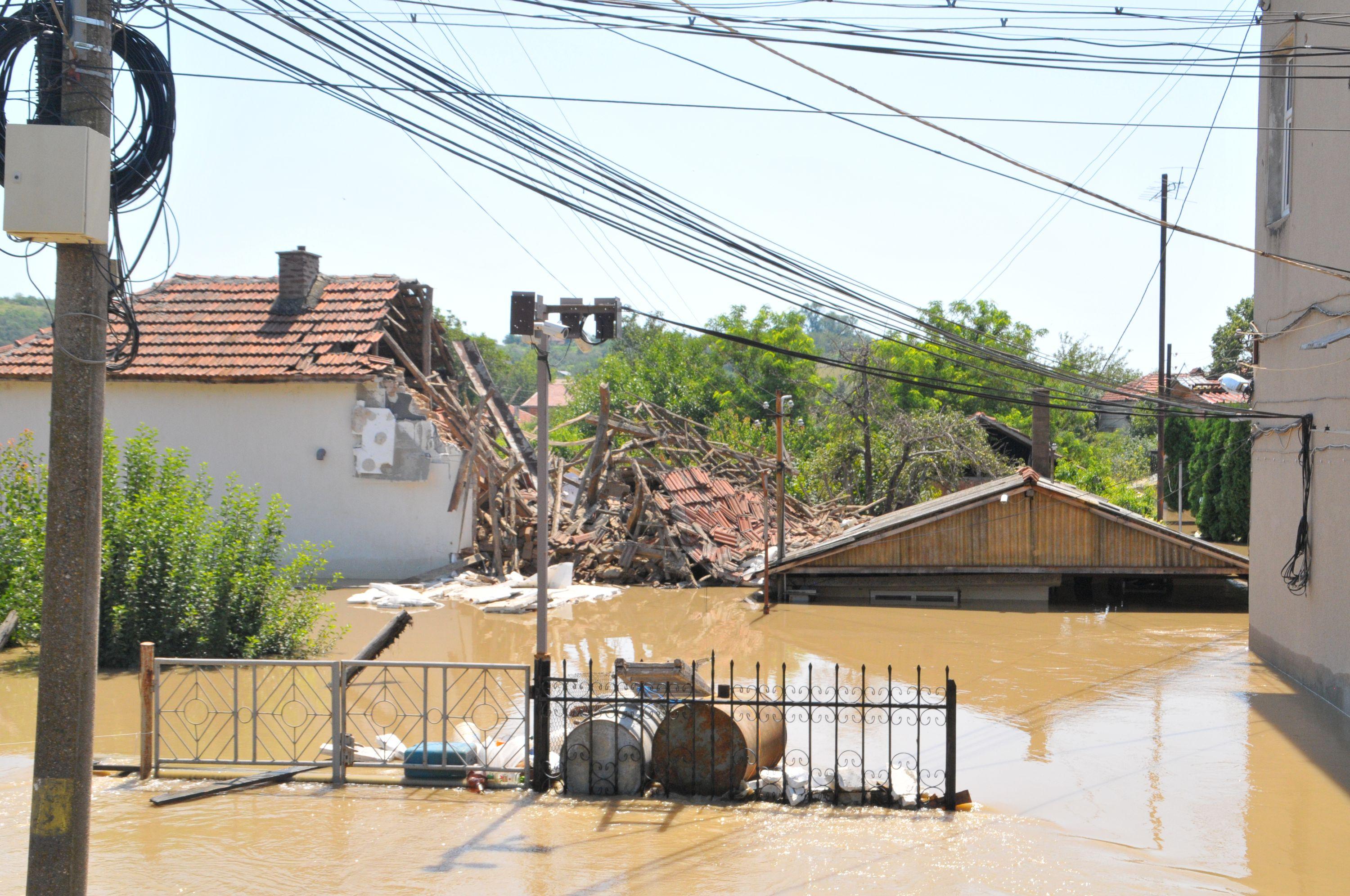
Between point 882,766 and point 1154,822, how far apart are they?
7.83 feet

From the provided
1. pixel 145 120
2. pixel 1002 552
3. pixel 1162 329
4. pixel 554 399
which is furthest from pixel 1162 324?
pixel 554 399

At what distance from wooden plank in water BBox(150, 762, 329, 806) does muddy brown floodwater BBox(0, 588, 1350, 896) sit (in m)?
0.11

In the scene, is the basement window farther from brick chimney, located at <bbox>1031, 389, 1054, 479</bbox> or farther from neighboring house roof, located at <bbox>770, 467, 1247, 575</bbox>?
brick chimney, located at <bbox>1031, 389, 1054, 479</bbox>

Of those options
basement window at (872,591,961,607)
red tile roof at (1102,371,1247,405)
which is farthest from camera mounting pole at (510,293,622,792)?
red tile roof at (1102,371,1247,405)

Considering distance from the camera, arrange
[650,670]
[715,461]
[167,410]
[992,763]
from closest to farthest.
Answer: [650,670]
[992,763]
[167,410]
[715,461]

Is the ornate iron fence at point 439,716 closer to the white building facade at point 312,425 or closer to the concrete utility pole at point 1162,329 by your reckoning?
the white building facade at point 312,425

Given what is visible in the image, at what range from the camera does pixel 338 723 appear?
327 inches

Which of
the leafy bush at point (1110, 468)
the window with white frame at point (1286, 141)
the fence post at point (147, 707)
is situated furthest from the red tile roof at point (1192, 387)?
the fence post at point (147, 707)

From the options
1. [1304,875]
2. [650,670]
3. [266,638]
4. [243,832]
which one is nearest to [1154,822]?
[1304,875]

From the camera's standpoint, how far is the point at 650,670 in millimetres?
9141

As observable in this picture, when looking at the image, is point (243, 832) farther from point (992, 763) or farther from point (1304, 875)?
point (1304, 875)

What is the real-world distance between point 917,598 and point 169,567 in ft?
47.2

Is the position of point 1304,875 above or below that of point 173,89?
below

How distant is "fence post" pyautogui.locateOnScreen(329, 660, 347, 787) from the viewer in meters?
8.30
